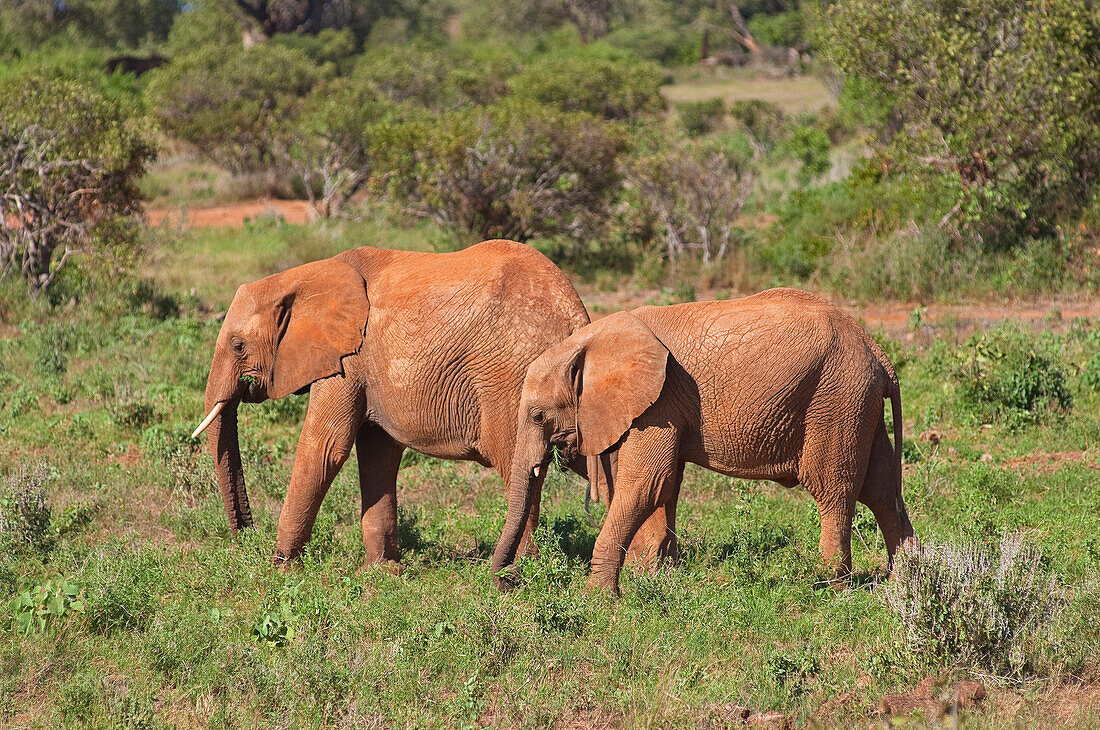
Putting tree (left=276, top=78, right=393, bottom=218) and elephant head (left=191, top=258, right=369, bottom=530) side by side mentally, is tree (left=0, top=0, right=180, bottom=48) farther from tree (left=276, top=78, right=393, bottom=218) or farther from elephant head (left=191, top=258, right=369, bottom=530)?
elephant head (left=191, top=258, right=369, bottom=530)

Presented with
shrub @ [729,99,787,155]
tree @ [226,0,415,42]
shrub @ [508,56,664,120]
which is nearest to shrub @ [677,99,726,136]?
shrub @ [729,99,787,155]

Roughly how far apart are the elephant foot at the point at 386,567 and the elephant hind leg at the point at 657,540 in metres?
1.40

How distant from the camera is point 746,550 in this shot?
24.6ft

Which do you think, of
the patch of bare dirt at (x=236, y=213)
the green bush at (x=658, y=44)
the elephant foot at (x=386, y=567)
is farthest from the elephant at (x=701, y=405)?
the green bush at (x=658, y=44)

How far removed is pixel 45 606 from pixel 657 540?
342 centimetres

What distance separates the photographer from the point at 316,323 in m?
7.12

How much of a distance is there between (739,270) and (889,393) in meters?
10.6

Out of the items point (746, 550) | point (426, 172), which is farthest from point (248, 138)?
point (746, 550)

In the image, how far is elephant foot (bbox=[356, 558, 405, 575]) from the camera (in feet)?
24.3

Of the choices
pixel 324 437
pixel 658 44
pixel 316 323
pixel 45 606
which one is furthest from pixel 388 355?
pixel 658 44

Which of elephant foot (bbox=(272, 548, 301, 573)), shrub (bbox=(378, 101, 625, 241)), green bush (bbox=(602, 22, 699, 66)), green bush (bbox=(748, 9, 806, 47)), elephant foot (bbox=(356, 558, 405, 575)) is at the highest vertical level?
elephant foot (bbox=(272, 548, 301, 573))

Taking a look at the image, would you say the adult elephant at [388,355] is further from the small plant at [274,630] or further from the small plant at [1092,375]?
the small plant at [1092,375]

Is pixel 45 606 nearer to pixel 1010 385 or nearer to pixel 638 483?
pixel 638 483

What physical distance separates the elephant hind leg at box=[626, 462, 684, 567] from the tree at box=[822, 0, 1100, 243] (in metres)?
9.66
